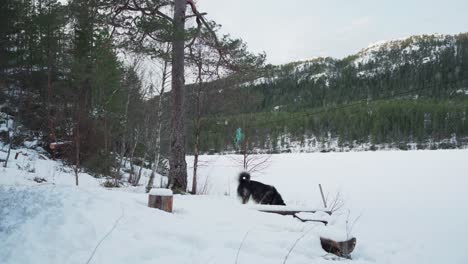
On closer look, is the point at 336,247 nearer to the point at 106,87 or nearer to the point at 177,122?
the point at 177,122

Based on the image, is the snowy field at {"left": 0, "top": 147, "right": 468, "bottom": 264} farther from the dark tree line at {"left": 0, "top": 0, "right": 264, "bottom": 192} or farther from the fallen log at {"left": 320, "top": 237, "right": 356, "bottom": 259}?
the dark tree line at {"left": 0, "top": 0, "right": 264, "bottom": 192}

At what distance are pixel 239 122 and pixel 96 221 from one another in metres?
11.4

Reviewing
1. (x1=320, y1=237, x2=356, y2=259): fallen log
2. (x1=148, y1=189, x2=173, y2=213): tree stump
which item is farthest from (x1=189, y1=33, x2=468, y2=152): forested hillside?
(x1=320, y1=237, x2=356, y2=259): fallen log

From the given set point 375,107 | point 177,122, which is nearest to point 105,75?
point 177,122

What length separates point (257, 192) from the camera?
8812 mm

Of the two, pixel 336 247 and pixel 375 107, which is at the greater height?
pixel 375 107

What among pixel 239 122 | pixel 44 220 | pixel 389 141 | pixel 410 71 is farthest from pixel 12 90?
pixel 410 71

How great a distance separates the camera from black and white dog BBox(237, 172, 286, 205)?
8539mm

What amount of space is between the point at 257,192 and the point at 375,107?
317 ft

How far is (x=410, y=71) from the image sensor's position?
125 meters

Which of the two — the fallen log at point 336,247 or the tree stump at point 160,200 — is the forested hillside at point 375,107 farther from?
the fallen log at point 336,247

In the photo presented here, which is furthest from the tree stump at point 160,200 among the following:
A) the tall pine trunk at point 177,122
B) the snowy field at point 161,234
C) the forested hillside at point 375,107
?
the forested hillside at point 375,107

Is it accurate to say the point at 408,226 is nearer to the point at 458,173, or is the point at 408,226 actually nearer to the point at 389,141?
the point at 458,173

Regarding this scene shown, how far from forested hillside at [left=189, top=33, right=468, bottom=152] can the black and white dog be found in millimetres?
29833
